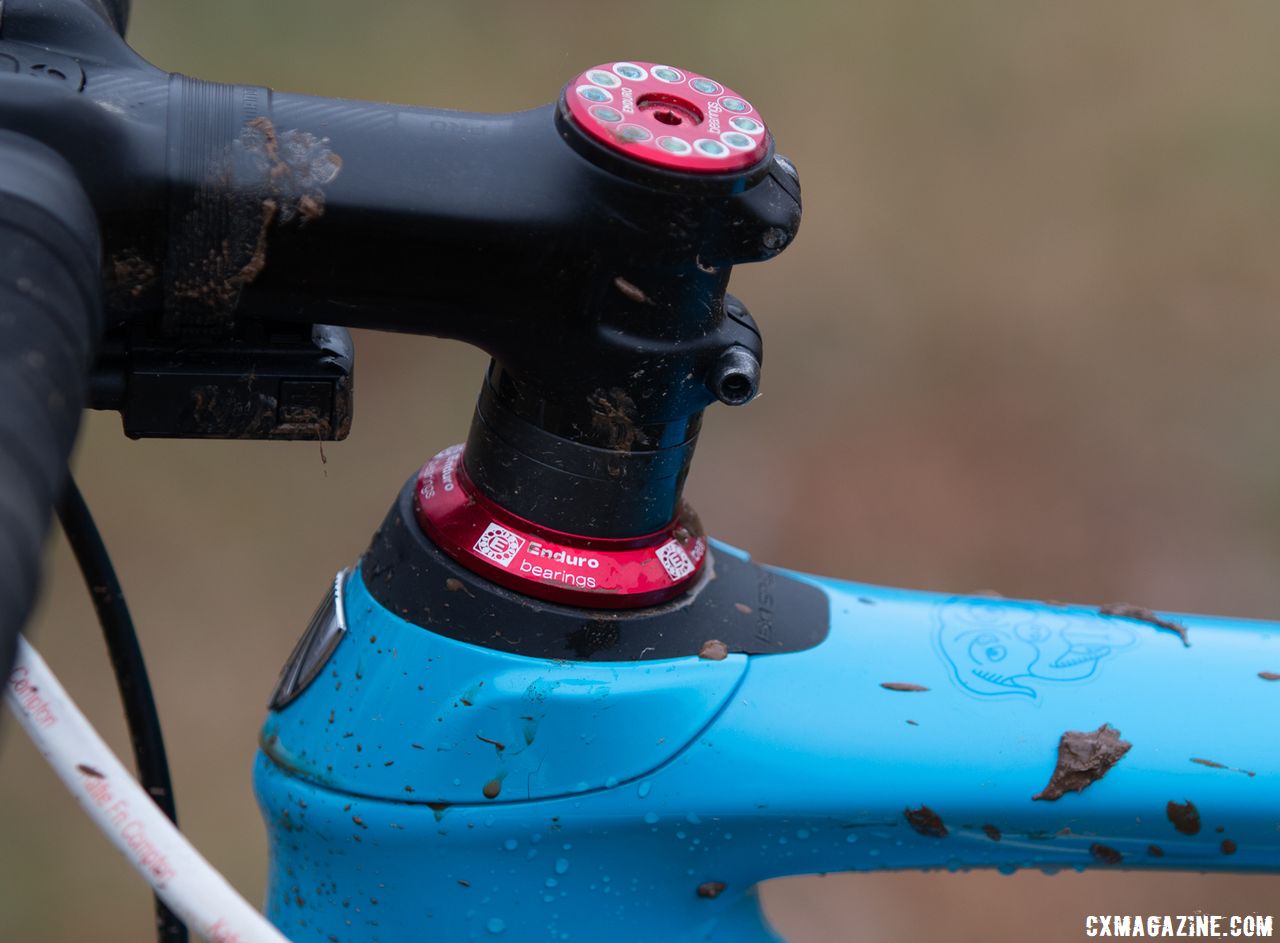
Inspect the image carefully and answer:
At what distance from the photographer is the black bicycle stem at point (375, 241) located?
0.52 m

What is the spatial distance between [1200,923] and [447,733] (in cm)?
63

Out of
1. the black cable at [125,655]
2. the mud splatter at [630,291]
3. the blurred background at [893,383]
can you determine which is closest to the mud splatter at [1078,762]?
the mud splatter at [630,291]

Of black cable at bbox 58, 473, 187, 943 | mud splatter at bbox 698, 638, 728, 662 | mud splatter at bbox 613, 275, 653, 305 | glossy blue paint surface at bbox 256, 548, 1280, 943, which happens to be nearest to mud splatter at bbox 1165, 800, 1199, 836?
glossy blue paint surface at bbox 256, 548, 1280, 943

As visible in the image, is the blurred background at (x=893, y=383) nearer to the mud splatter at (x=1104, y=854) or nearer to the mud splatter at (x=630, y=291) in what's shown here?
the mud splatter at (x=1104, y=854)

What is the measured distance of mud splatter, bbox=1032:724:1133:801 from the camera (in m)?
0.69

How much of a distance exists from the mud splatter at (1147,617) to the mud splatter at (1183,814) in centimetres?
9

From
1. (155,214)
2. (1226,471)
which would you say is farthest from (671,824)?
(1226,471)

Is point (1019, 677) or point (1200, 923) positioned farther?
point (1200, 923)

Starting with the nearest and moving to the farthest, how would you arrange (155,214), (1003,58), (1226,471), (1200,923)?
(155,214), (1200,923), (1226,471), (1003,58)

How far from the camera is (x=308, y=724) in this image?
672 millimetres

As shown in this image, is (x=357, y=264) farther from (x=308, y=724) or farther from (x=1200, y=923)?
(x=1200, y=923)

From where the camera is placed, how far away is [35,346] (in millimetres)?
324

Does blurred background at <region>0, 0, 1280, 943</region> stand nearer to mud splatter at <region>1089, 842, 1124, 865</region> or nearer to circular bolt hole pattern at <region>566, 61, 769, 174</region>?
mud splatter at <region>1089, 842, 1124, 865</region>

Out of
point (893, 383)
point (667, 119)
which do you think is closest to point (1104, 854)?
point (667, 119)
